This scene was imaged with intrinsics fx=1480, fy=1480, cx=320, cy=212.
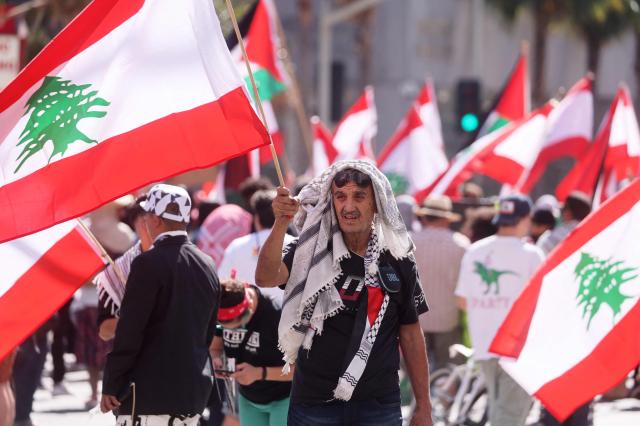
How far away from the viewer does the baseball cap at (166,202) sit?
21.8 ft

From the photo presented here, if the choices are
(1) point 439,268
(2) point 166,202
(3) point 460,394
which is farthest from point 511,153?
(2) point 166,202

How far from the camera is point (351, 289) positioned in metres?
5.96

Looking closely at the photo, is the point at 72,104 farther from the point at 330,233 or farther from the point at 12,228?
the point at 330,233

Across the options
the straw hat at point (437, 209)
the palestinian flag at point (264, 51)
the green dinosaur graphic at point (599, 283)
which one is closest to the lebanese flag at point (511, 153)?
the palestinian flag at point (264, 51)

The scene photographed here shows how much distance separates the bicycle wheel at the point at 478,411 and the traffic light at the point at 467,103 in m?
12.7

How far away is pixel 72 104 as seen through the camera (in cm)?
645

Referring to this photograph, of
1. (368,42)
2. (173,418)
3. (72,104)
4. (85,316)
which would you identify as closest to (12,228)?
(72,104)

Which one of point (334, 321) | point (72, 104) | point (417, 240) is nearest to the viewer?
point (334, 321)

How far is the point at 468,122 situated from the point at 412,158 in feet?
24.3

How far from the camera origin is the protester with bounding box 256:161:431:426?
589 cm

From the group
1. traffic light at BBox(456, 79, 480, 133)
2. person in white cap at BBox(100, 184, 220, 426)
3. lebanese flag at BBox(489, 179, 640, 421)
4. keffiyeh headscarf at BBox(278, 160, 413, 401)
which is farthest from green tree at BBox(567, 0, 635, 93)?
keffiyeh headscarf at BBox(278, 160, 413, 401)

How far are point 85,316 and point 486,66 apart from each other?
34.6 metres

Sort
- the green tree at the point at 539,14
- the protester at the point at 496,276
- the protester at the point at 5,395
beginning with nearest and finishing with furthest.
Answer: the protester at the point at 5,395, the protester at the point at 496,276, the green tree at the point at 539,14

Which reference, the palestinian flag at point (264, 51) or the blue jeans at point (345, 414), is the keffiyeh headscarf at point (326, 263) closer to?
→ the blue jeans at point (345, 414)
